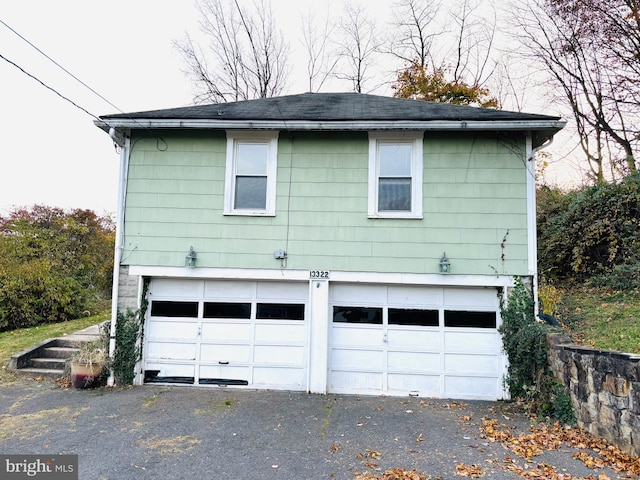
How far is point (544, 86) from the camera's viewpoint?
48.5 ft

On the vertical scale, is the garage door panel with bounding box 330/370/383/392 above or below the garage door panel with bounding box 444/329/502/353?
below

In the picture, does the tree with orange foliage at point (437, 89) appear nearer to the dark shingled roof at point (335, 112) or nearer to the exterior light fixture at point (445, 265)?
the dark shingled roof at point (335, 112)

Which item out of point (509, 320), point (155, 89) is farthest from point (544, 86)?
point (155, 89)

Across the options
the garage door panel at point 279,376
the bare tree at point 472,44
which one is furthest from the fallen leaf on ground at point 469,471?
the bare tree at point 472,44

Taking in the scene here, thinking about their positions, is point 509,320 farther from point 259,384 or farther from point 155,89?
point 155,89

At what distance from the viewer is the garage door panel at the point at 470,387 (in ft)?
22.0

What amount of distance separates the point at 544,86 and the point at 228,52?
15102 mm

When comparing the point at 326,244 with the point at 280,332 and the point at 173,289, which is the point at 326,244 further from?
the point at 173,289

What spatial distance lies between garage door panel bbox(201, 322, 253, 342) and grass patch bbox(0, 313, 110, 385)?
11.9 feet

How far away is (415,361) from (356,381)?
1.12m

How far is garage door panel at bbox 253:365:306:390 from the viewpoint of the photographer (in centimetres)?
696

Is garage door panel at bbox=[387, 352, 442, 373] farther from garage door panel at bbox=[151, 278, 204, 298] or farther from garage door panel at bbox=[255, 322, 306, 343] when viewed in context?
garage door panel at bbox=[151, 278, 204, 298]

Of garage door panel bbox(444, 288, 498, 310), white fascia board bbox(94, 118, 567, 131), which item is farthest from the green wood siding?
garage door panel bbox(444, 288, 498, 310)

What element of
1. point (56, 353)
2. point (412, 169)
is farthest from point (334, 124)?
point (56, 353)
